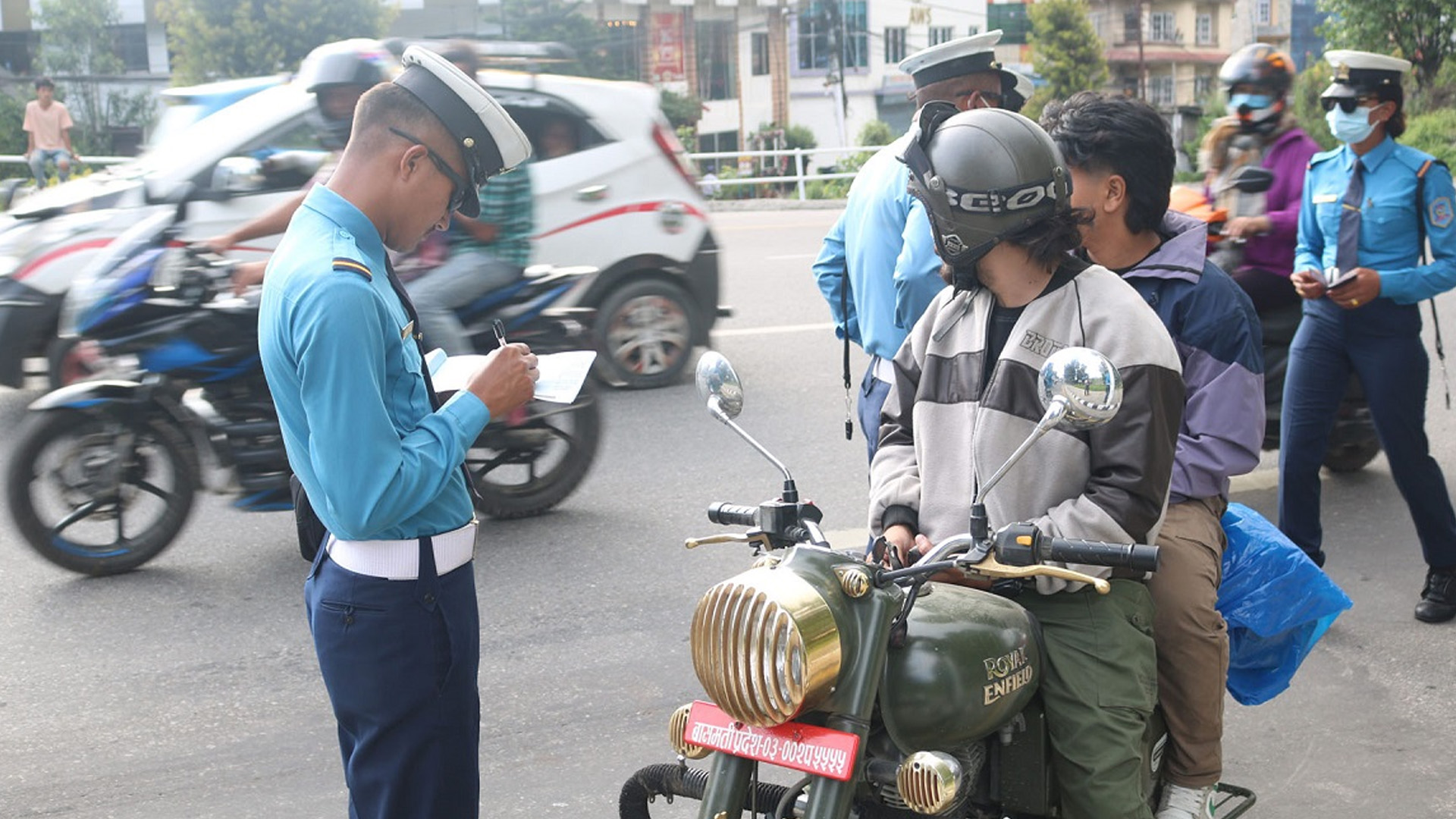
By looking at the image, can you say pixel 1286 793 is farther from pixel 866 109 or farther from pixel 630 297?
pixel 866 109

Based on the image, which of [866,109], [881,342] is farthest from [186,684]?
[866,109]

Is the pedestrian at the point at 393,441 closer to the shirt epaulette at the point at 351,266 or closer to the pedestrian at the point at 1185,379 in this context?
the shirt epaulette at the point at 351,266

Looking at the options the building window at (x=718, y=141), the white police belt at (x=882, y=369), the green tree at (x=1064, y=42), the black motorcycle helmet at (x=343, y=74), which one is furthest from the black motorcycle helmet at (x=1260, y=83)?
the building window at (x=718, y=141)

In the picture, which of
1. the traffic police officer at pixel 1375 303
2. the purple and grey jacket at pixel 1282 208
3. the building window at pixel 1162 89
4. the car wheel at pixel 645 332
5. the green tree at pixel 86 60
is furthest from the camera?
the building window at pixel 1162 89

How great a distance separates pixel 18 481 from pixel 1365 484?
226 inches

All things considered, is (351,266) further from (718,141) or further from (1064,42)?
(718,141)

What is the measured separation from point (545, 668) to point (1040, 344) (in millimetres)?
2669

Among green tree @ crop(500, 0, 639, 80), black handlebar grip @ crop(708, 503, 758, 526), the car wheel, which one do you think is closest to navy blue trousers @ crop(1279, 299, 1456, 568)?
black handlebar grip @ crop(708, 503, 758, 526)

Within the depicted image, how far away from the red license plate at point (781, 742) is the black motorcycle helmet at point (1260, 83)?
4836 millimetres

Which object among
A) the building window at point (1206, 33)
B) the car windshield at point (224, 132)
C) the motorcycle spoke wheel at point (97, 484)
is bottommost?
the motorcycle spoke wheel at point (97, 484)

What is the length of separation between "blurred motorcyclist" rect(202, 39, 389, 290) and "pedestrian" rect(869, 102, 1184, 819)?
13.4 feet

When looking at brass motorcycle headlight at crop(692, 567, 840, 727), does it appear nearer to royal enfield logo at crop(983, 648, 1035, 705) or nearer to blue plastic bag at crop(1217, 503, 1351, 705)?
royal enfield logo at crop(983, 648, 1035, 705)

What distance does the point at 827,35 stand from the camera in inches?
2144

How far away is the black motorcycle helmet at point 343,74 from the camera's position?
21.2 ft
